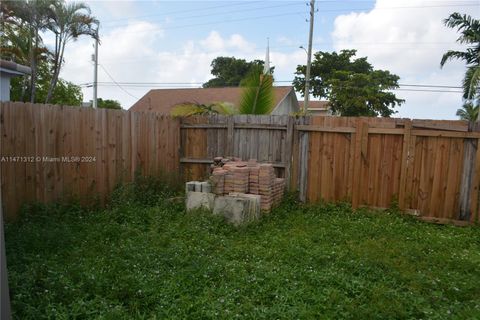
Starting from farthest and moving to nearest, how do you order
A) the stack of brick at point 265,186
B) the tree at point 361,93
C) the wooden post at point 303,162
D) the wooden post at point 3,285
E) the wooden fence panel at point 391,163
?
the tree at point 361,93
the wooden post at point 303,162
the stack of brick at point 265,186
the wooden fence panel at point 391,163
the wooden post at point 3,285

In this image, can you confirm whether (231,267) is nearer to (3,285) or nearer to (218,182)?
(218,182)

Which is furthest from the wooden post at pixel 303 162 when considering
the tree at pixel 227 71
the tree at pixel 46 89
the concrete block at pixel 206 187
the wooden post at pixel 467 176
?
the tree at pixel 227 71

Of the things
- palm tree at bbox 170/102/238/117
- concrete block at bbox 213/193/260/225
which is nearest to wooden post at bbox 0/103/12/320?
concrete block at bbox 213/193/260/225

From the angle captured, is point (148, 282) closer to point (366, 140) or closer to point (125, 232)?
point (125, 232)

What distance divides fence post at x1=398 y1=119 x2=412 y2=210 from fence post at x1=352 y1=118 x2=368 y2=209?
628mm

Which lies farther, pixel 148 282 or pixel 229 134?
pixel 229 134

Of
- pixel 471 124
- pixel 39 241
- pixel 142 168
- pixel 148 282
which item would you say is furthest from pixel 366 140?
pixel 39 241

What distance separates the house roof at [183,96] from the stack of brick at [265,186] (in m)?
16.0

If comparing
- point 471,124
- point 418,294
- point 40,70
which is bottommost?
point 418,294

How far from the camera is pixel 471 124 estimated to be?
6.20 meters

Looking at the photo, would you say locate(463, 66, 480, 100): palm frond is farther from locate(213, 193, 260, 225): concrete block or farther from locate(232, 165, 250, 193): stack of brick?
locate(213, 193, 260, 225): concrete block

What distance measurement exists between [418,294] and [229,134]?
4930mm

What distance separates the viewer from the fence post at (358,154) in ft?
21.9

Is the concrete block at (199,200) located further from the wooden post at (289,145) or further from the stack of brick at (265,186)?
the wooden post at (289,145)
